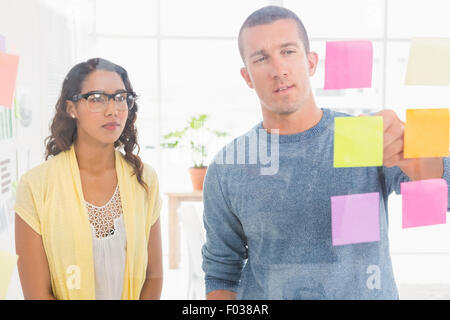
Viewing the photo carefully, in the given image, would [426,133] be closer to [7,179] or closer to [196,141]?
[196,141]

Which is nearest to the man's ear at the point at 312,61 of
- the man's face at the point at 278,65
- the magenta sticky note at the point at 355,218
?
the man's face at the point at 278,65

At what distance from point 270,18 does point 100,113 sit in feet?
1.10

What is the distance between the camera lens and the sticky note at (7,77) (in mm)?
753

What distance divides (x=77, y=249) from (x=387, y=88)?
62cm

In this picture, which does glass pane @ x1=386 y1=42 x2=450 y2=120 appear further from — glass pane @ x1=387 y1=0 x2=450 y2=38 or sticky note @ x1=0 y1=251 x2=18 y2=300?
sticky note @ x1=0 y1=251 x2=18 y2=300

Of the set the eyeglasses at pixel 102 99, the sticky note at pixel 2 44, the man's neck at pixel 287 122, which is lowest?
the man's neck at pixel 287 122

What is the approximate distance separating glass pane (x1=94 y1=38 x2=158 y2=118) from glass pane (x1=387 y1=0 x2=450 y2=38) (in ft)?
1.41

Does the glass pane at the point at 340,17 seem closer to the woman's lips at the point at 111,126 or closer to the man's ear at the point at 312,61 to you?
the man's ear at the point at 312,61

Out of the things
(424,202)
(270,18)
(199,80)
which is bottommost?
(424,202)

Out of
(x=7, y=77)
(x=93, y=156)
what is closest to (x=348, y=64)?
(x=93, y=156)

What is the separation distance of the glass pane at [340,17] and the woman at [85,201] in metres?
0.33

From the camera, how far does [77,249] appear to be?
76 centimetres

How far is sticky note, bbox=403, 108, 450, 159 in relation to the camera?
781mm

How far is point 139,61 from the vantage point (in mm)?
771
